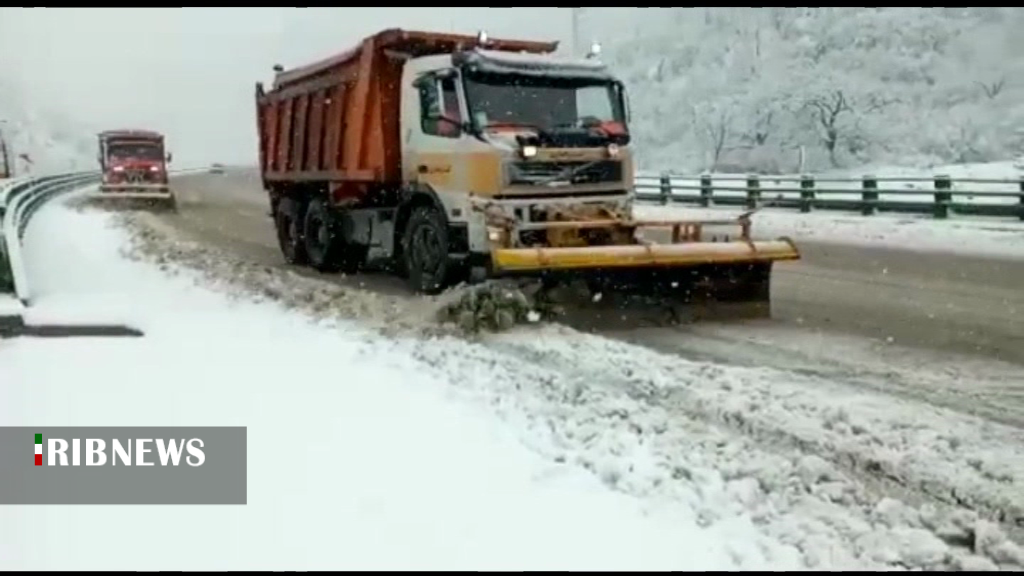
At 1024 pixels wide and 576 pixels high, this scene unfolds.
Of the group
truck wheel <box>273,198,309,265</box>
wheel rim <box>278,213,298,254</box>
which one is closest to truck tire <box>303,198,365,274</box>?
truck wheel <box>273,198,309,265</box>

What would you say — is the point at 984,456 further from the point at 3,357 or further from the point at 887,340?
the point at 3,357

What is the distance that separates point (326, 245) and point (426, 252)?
3.03 m

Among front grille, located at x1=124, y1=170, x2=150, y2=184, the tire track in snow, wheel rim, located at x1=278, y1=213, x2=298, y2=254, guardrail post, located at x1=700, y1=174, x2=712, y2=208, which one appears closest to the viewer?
the tire track in snow

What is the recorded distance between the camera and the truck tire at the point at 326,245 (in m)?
11.7

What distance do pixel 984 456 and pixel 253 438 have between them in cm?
325

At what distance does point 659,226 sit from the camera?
8227 mm

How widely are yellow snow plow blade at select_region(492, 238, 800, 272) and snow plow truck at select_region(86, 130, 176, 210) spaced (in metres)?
18.8

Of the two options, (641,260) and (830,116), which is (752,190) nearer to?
(830,116)

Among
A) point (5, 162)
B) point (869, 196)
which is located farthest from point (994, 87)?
point (5, 162)

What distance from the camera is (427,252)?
910 centimetres

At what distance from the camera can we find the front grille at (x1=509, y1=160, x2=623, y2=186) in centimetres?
830

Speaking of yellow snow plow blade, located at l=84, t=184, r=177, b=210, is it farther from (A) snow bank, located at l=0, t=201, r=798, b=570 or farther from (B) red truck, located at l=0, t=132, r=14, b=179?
(A) snow bank, located at l=0, t=201, r=798, b=570

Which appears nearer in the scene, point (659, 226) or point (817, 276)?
point (659, 226)
